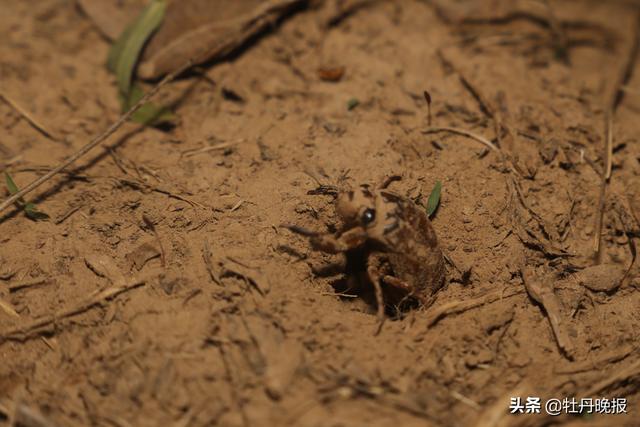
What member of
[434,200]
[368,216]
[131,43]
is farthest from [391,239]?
[131,43]

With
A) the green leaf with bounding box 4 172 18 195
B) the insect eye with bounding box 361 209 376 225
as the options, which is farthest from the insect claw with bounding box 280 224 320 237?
the green leaf with bounding box 4 172 18 195

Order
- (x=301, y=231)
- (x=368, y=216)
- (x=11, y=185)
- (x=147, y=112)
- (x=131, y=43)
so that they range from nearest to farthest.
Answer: (x=301, y=231)
(x=368, y=216)
(x=11, y=185)
(x=147, y=112)
(x=131, y=43)

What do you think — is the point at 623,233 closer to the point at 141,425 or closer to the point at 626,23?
the point at 626,23

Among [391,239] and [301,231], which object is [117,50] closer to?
[301,231]

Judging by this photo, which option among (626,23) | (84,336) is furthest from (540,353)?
(626,23)

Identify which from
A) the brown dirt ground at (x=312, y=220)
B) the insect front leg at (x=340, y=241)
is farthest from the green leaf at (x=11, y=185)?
the insect front leg at (x=340, y=241)

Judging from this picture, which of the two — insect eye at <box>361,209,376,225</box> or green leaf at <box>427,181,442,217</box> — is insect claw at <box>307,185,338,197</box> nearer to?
insect eye at <box>361,209,376,225</box>

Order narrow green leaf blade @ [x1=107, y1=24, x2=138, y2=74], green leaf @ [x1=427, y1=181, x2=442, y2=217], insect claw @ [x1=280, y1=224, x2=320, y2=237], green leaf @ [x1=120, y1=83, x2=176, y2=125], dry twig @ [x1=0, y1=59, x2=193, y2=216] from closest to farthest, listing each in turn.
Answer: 1. insect claw @ [x1=280, y1=224, x2=320, y2=237]
2. dry twig @ [x1=0, y1=59, x2=193, y2=216]
3. green leaf @ [x1=427, y1=181, x2=442, y2=217]
4. green leaf @ [x1=120, y1=83, x2=176, y2=125]
5. narrow green leaf blade @ [x1=107, y1=24, x2=138, y2=74]
